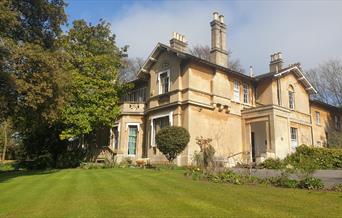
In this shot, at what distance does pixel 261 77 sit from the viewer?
99.6ft

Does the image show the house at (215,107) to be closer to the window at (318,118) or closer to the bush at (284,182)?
the window at (318,118)

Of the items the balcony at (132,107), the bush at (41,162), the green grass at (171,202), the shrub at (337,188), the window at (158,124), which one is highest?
the balcony at (132,107)

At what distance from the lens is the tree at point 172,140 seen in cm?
2114

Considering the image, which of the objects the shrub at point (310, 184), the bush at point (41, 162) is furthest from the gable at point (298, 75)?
the bush at point (41, 162)

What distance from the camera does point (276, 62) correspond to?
112ft

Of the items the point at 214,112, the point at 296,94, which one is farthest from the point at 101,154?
the point at 296,94

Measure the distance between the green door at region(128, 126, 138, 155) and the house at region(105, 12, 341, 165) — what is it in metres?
0.09

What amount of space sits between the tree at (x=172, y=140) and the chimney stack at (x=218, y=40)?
390 inches

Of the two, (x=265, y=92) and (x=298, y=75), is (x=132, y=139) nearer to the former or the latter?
(x=265, y=92)

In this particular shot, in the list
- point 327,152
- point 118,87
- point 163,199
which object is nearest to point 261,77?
point 327,152

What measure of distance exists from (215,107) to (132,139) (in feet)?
26.2

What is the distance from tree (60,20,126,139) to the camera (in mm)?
26859

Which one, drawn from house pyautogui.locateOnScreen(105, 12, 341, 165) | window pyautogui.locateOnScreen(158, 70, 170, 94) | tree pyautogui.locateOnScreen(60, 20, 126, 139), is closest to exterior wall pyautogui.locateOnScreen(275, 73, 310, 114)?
house pyautogui.locateOnScreen(105, 12, 341, 165)

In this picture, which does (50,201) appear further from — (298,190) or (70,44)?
(70,44)
